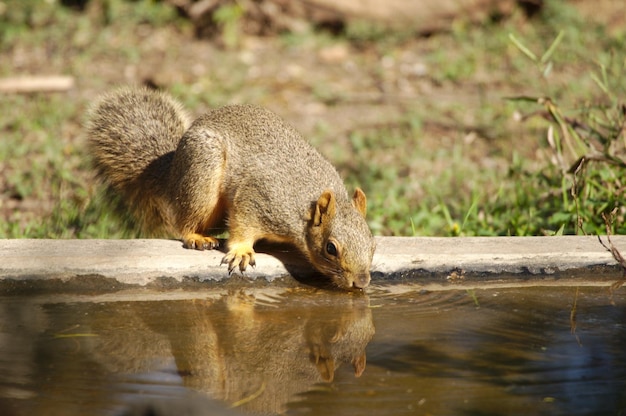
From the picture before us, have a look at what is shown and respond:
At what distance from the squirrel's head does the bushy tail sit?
101 centimetres

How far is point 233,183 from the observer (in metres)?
4.14

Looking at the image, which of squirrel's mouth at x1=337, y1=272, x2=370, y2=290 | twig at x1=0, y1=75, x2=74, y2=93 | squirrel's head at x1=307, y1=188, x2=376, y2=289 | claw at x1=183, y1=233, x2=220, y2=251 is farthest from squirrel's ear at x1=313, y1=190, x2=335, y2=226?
twig at x1=0, y1=75, x2=74, y2=93

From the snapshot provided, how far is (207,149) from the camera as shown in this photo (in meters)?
4.10

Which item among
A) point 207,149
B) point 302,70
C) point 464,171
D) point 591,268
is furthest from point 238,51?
point 591,268

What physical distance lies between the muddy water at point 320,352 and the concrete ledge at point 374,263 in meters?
0.09

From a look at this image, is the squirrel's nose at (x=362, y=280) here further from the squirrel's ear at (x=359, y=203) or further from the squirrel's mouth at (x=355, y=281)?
the squirrel's ear at (x=359, y=203)

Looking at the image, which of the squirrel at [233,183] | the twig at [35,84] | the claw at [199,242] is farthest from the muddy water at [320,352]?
the twig at [35,84]

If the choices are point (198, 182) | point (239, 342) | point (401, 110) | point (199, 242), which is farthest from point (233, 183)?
point (401, 110)

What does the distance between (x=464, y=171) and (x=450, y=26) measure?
306 cm

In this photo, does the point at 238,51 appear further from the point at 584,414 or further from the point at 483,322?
Result: the point at 584,414

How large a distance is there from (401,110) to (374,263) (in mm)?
3580

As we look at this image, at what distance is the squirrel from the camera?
147 inches

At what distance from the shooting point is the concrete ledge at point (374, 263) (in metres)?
3.49

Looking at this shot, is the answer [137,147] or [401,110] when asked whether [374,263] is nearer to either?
[137,147]
